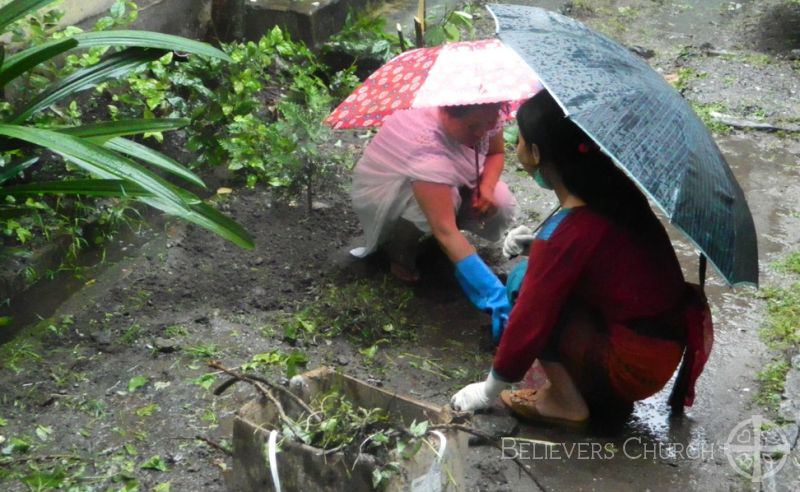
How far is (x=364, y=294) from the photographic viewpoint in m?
3.87

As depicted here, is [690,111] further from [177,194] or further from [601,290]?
[177,194]

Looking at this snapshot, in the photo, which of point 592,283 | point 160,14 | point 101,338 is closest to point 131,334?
point 101,338

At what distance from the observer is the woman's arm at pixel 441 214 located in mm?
3598

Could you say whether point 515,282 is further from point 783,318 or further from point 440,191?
point 783,318

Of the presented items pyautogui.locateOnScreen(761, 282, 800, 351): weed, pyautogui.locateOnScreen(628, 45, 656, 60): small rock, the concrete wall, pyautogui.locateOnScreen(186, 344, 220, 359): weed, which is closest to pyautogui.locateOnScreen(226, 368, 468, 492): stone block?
pyautogui.locateOnScreen(186, 344, 220, 359): weed

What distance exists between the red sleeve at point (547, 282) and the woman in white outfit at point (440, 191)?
606 mm

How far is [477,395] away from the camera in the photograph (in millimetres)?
3125

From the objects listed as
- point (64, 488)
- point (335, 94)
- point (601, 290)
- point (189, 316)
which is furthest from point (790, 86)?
point (64, 488)

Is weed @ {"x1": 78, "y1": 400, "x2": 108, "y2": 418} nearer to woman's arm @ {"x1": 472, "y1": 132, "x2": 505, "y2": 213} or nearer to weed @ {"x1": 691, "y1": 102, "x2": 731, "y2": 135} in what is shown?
woman's arm @ {"x1": 472, "y1": 132, "x2": 505, "y2": 213}

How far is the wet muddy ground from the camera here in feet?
9.70

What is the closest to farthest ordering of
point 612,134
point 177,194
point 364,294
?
point 612,134 < point 177,194 < point 364,294

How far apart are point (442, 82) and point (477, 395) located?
3.72 feet

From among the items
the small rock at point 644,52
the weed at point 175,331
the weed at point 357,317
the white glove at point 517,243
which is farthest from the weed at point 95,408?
the small rock at point 644,52

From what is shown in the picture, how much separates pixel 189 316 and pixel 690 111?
78.6 inches
